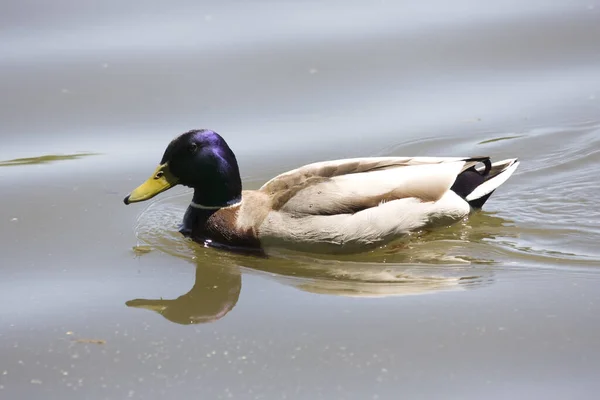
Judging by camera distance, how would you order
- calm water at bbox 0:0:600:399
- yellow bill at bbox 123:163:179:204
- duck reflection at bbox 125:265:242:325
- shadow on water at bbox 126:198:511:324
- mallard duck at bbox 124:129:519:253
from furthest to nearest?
yellow bill at bbox 123:163:179:204, mallard duck at bbox 124:129:519:253, shadow on water at bbox 126:198:511:324, duck reflection at bbox 125:265:242:325, calm water at bbox 0:0:600:399

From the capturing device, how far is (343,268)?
7.11 m

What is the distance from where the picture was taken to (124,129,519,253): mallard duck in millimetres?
7367

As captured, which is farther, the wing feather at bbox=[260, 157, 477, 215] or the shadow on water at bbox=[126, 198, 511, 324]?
the wing feather at bbox=[260, 157, 477, 215]

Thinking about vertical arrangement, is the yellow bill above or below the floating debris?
above

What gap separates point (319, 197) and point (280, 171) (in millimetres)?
1324

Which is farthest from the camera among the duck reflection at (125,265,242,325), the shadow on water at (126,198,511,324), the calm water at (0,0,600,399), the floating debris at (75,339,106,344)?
the shadow on water at (126,198,511,324)

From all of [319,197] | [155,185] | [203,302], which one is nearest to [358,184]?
[319,197]

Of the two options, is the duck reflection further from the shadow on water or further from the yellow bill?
the yellow bill

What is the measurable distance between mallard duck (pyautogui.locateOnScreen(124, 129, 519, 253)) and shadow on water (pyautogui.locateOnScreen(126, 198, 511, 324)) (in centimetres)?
12

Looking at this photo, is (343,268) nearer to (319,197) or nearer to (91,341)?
(319,197)

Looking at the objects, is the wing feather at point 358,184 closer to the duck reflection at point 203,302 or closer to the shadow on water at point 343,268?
the shadow on water at point 343,268

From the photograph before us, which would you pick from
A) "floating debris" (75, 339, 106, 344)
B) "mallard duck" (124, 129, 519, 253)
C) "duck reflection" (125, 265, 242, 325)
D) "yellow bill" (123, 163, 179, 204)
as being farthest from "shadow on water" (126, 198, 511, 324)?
"floating debris" (75, 339, 106, 344)

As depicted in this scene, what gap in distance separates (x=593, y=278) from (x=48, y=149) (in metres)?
4.55

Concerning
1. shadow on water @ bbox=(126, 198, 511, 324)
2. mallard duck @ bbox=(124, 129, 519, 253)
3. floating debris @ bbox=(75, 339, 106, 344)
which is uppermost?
mallard duck @ bbox=(124, 129, 519, 253)
